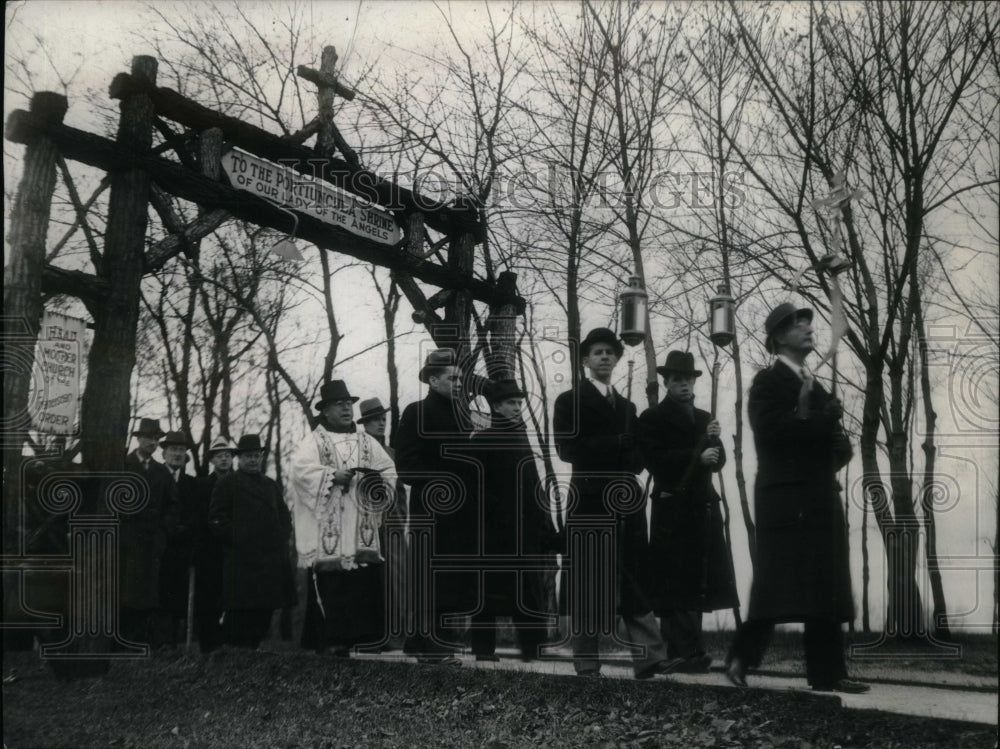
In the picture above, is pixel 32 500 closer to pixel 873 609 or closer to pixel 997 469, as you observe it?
pixel 873 609

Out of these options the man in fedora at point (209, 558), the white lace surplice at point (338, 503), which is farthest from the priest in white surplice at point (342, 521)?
the man in fedora at point (209, 558)

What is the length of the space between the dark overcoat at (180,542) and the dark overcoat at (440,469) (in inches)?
63.9

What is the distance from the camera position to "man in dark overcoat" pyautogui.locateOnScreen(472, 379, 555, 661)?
Answer: 5.94m

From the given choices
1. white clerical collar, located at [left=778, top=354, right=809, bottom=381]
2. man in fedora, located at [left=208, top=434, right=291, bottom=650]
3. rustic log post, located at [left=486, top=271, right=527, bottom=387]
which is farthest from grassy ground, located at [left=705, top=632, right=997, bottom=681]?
man in fedora, located at [left=208, top=434, right=291, bottom=650]

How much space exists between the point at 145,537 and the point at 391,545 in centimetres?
153

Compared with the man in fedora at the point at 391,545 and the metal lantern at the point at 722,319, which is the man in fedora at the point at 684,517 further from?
the man in fedora at the point at 391,545

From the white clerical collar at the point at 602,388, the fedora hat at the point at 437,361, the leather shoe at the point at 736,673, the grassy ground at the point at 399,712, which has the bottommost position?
the grassy ground at the point at 399,712

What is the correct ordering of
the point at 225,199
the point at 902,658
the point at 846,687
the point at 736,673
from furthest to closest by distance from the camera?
the point at 225,199 → the point at 902,658 → the point at 736,673 → the point at 846,687

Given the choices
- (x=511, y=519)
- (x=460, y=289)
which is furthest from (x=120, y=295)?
(x=511, y=519)

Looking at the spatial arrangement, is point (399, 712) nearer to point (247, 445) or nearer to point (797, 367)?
point (247, 445)

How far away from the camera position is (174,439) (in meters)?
6.80

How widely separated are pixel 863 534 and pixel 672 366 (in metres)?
1.29

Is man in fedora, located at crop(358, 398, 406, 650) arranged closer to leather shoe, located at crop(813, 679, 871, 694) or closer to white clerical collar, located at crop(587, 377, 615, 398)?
white clerical collar, located at crop(587, 377, 615, 398)

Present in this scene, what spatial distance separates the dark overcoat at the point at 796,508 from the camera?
16.5 ft
